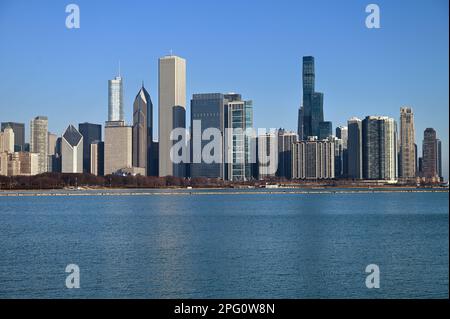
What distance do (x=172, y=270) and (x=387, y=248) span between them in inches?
797

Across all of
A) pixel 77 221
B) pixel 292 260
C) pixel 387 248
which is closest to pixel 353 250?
pixel 387 248

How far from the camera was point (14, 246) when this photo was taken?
50.9 metres

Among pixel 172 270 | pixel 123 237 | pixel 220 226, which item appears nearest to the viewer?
pixel 172 270

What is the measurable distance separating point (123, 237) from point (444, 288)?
105 ft

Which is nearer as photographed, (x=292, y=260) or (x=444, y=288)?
(x=444, y=288)
